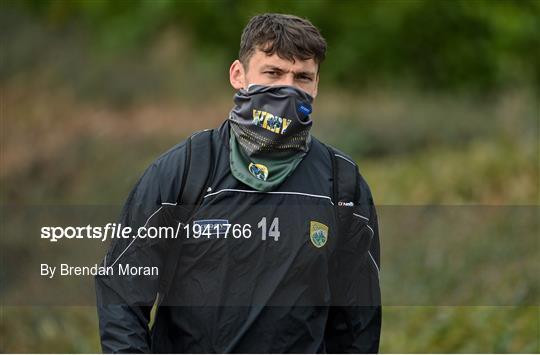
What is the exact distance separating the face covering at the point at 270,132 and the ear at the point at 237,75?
0.16 metres

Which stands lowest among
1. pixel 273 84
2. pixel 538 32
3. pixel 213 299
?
pixel 213 299

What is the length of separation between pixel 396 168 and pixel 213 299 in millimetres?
12725

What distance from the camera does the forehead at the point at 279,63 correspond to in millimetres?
4441

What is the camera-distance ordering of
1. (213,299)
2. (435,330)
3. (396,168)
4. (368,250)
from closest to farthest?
1. (213,299)
2. (368,250)
3. (435,330)
4. (396,168)

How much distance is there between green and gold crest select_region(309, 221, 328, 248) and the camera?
14.1ft

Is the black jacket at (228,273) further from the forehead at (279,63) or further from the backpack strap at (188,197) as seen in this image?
the forehead at (279,63)

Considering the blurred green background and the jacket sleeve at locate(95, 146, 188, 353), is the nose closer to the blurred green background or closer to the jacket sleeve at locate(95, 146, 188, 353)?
the jacket sleeve at locate(95, 146, 188, 353)

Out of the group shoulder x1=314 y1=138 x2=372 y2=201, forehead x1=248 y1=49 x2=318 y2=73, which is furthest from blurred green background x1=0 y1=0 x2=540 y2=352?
forehead x1=248 y1=49 x2=318 y2=73

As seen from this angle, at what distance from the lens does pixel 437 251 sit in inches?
489

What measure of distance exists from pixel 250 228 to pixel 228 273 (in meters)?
0.19

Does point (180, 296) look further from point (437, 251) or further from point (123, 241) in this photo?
point (437, 251)

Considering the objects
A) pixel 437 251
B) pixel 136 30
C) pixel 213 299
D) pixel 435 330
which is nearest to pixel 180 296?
pixel 213 299

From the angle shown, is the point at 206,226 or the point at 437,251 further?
the point at 437,251

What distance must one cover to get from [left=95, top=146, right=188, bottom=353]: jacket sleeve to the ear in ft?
1.47
